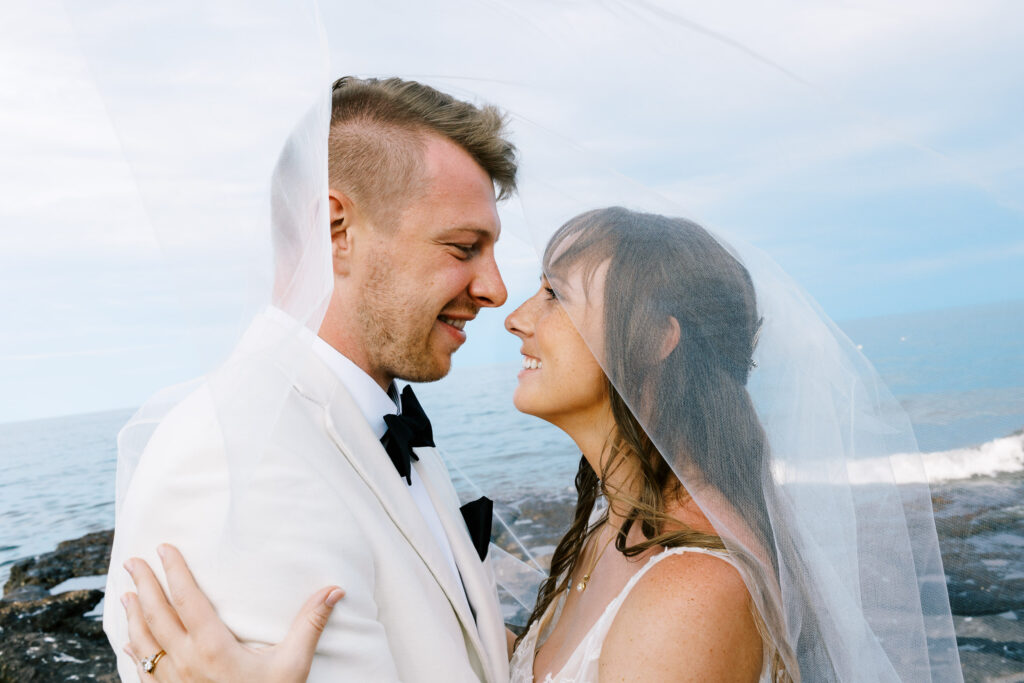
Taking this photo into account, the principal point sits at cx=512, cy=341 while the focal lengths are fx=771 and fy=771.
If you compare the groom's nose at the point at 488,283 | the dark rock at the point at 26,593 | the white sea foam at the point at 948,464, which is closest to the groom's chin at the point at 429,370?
the groom's nose at the point at 488,283

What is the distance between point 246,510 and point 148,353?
447 mm

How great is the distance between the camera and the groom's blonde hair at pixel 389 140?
246cm

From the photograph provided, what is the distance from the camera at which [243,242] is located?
1398 mm

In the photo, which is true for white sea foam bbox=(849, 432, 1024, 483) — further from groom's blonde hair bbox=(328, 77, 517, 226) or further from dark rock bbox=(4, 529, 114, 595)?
dark rock bbox=(4, 529, 114, 595)

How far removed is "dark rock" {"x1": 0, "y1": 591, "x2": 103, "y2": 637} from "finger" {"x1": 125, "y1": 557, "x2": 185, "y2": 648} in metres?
6.91

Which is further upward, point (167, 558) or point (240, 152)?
point (240, 152)

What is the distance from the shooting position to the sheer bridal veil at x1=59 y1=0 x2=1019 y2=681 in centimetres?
158

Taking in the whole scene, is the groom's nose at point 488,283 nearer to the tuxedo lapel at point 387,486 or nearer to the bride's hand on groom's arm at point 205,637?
the tuxedo lapel at point 387,486

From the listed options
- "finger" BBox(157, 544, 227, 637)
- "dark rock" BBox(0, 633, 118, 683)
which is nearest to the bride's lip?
"finger" BBox(157, 544, 227, 637)

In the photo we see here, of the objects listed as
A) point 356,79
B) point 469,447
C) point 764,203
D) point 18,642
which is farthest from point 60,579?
point 764,203

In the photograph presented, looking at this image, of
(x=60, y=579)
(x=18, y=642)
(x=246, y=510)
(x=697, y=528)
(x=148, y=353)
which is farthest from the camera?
(x=60, y=579)

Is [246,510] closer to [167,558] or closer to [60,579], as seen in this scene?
[167,558]

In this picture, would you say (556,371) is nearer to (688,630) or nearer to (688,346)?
(688,346)

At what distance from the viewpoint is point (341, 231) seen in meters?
2.47
